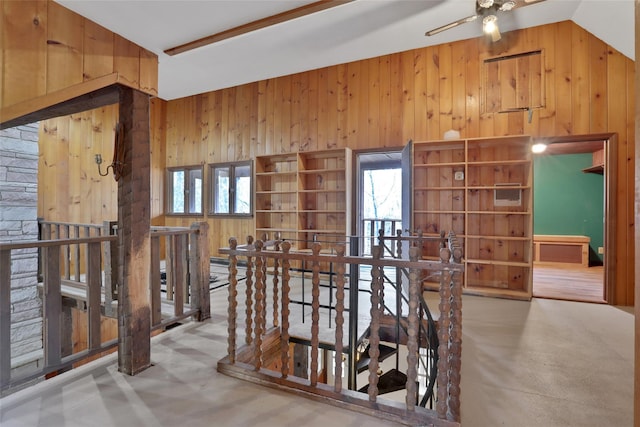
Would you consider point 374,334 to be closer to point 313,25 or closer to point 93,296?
point 93,296

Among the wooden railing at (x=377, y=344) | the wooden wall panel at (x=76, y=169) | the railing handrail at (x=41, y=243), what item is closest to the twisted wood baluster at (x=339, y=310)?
the wooden railing at (x=377, y=344)

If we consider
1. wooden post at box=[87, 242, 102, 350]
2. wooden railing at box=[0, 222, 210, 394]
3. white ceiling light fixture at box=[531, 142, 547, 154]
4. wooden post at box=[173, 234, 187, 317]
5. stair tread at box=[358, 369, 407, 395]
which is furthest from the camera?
white ceiling light fixture at box=[531, 142, 547, 154]

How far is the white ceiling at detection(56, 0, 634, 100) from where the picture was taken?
2.88 meters

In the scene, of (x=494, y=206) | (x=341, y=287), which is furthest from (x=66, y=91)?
(x=494, y=206)

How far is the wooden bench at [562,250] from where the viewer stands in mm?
5758

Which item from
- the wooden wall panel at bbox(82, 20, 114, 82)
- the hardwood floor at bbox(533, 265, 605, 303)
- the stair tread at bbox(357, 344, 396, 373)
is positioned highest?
the wooden wall panel at bbox(82, 20, 114, 82)

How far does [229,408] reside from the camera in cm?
146

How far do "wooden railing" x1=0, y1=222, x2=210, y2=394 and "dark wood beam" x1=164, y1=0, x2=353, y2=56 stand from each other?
2263mm

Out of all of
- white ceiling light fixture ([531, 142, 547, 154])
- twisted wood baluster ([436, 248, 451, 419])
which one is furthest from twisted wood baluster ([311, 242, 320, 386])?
white ceiling light fixture ([531, 142, 547, 154])

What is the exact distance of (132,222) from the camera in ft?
5.69

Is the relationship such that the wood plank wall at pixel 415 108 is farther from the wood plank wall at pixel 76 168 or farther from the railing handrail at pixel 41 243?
the railing handrail at pixel 41 243

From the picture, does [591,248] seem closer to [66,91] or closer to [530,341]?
[530,341]

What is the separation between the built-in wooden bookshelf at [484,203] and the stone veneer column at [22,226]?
16.6 ft

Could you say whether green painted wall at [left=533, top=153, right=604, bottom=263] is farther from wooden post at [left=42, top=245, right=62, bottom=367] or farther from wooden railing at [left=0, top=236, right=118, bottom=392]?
wooden post at [left=42, top=245, right=62, bottom=367]
